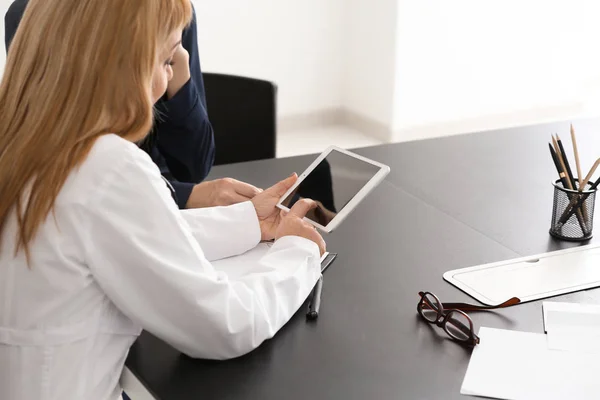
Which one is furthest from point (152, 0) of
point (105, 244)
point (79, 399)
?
point (79, 399)

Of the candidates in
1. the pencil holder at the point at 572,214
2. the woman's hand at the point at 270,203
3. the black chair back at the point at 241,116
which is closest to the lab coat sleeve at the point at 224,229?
the woman's hand at the point at 270,203

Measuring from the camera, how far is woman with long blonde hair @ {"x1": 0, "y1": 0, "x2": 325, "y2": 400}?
114 centimetres

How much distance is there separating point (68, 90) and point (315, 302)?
51 centimetres

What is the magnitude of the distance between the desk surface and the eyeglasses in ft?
0.05

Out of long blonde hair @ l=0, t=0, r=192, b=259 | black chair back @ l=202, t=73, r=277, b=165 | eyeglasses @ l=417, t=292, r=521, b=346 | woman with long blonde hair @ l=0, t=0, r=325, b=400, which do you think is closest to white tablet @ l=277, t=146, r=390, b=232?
eyeglasses @ l=417, t=292, r=521, b=346

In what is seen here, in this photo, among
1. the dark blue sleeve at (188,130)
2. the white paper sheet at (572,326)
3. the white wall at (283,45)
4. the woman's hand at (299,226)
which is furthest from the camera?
the white wall at (283,45)

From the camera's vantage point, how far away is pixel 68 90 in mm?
1157

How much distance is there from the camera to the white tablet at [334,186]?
1.54m

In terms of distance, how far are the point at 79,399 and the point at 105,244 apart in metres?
0.23

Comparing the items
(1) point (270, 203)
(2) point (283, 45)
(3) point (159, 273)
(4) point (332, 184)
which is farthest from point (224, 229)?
(2) point (283, 45)

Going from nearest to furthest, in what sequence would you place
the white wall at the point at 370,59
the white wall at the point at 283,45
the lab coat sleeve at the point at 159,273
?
the lab coat sleeve at the point at 159,273 → the white wall at the point at 283,45 → the white wall at the point at 370,59

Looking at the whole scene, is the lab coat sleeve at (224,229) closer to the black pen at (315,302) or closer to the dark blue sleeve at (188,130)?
the black pen at (315,302)

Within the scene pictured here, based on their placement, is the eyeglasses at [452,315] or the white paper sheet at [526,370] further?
the eyeglasses at [452,315]

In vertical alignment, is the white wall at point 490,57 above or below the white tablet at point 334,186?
below
